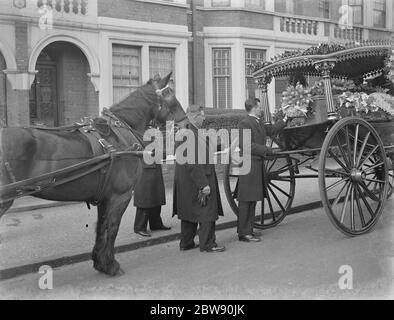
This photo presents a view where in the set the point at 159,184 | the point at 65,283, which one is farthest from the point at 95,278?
the point at 159,184

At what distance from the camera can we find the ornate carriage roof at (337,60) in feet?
23.5

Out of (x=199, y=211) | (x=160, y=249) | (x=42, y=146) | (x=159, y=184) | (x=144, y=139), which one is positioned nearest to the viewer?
(x=42, y=146)

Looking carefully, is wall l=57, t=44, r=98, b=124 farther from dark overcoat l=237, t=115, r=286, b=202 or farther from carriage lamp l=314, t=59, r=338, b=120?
carriage lamp l=314, t=59, r=338, b=120

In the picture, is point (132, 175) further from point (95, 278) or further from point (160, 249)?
point (160, 249)

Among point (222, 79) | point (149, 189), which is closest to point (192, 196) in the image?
point (149, 189)

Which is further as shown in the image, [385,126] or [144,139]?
[385,126]

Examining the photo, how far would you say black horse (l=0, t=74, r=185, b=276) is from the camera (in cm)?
467

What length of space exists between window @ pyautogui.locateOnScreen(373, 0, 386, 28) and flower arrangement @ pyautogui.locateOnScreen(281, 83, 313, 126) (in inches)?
554

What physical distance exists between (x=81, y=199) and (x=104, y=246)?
0.60m

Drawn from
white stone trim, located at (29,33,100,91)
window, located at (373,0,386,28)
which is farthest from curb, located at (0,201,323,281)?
window, located at (373,0,386,28)

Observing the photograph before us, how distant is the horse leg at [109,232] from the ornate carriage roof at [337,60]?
3473 millimetres

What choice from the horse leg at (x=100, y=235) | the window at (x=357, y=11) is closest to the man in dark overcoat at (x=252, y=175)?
the horse leg at (x=100, y=235)

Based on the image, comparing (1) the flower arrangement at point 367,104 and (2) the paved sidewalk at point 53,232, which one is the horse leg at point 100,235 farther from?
(1) the flower arrangement at point 367,104

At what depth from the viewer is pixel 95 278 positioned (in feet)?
18.3
